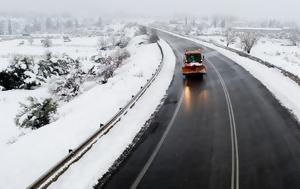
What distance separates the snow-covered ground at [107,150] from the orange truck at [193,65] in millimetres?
6077

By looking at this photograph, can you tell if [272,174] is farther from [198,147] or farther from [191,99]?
[191,99]

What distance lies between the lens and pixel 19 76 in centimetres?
4653

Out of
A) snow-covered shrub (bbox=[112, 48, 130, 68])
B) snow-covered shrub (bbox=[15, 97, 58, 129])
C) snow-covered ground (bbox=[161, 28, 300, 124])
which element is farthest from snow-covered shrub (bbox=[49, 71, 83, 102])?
snow-covered ground (bbox=[161, 28, 300, 124])

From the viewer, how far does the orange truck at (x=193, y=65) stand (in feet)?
86.5

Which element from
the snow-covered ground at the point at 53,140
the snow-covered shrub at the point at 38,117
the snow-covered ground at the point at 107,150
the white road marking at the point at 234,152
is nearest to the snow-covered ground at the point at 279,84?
the white road marking at the point at 234,152

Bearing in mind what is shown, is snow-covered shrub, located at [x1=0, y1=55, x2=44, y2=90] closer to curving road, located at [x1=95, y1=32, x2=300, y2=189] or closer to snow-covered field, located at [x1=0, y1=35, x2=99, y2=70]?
snow-covered field, located at [x1=0, y1=35, x2=99, y2=70]

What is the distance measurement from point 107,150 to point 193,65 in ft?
48.4

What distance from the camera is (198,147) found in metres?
12.7

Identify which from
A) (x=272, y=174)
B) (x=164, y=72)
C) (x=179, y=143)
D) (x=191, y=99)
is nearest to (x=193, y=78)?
(x=164, y=72)

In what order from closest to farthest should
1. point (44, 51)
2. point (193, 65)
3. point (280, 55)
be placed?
point (193, 65)
point (280, 55)
point (44, 51)

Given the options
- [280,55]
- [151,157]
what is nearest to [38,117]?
[151,157]

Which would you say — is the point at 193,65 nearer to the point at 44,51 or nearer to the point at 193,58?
the point at 193,58

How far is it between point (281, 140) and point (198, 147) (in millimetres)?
3166

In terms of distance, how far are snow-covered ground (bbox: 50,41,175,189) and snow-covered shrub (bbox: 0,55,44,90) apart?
2921 cm
